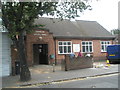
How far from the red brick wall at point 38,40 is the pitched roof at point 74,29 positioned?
1.14 meters

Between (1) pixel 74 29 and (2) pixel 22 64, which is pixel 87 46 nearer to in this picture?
(1) pixel 74 29

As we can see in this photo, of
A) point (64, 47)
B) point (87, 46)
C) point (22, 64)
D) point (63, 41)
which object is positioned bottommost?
point (22, 64)

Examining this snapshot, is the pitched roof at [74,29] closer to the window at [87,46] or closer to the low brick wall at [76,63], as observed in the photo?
the window at [87,46]

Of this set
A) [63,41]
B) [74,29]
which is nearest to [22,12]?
[63,41]

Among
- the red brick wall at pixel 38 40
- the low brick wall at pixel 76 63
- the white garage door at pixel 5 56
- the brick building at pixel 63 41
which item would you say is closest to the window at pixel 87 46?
the brick building at pixel 63 41

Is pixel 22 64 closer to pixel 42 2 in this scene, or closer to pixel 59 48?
pixel 42 2

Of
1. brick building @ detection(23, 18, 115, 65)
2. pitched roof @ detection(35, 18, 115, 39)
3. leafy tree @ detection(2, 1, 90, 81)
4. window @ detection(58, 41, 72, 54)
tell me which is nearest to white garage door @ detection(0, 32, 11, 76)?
leafy tree @ detection(2, 1, 90, 81)

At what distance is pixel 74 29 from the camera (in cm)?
2388

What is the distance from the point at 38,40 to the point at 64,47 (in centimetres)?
373

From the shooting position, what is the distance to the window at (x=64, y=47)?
21.2 meters

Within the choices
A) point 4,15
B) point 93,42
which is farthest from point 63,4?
point 93,42

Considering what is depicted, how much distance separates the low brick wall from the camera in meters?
14.4

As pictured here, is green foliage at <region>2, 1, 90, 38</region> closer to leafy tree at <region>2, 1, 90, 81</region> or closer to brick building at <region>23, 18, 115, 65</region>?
leafy tree at <region>2, 1, 90, 81</region>

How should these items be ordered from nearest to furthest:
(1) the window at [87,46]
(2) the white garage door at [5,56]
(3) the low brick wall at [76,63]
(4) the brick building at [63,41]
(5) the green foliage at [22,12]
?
(5) the green foliage at [22,12]
(2) the white garage door at [5,56]
(3) the low brick wall at [76,63]
(4) the brick building at [63,41]
(1) the window at [87,46]
